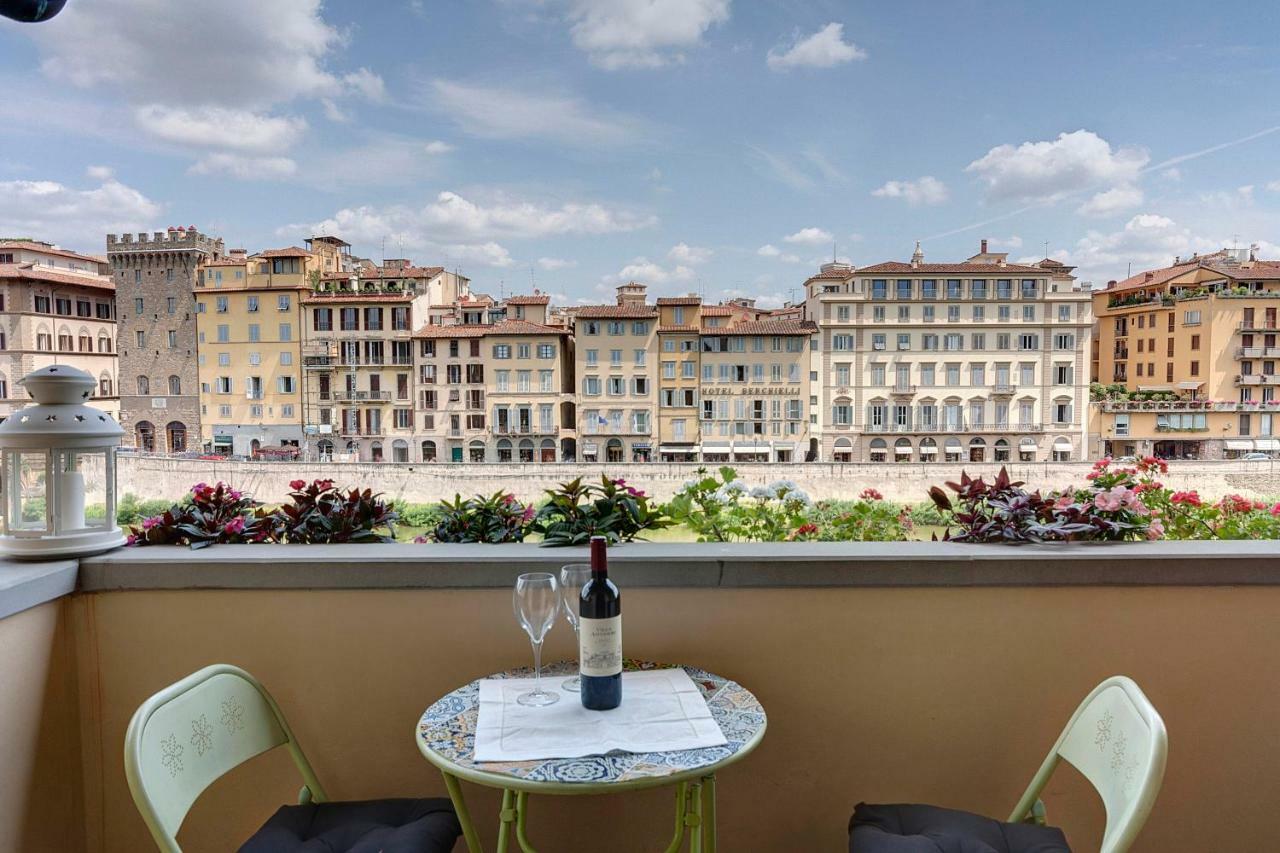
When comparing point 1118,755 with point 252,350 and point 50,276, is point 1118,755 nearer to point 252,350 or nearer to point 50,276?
point 50,276

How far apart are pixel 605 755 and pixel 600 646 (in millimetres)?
154

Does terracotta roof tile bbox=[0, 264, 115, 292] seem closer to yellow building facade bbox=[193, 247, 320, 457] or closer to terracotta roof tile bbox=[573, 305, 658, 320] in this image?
yellow building facade bbox=[193, 247, 320, 457]

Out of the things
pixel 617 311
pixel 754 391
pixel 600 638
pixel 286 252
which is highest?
pixel 286 252

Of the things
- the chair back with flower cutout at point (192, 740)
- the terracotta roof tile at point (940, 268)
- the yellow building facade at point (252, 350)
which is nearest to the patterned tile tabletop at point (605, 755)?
the chair back with flower cutout at point (192, 740)

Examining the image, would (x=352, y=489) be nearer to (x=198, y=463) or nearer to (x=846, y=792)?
(x=846, y=792)

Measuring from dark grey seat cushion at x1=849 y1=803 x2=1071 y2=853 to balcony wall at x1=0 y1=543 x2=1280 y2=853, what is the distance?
10.3 inches

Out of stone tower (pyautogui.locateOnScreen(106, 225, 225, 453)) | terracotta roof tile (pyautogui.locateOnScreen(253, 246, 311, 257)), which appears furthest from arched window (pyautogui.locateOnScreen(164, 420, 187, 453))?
terracotta roof tile (pyautogui.locateOnScreen(253, 246, 311, 257))

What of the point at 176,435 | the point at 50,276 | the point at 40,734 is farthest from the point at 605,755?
the point at 176,435

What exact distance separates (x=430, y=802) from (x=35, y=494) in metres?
0.98

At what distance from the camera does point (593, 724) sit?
3.22 feet

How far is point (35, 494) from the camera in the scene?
138 centimetres

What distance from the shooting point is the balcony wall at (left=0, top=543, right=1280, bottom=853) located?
4.51 feet

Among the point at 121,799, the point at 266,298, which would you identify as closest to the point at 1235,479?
the point at 121,799

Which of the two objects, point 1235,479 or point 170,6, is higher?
point 170,6
